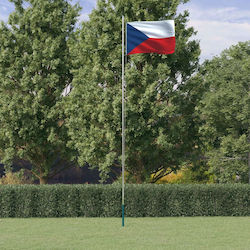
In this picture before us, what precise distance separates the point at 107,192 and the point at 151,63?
6.69 metres

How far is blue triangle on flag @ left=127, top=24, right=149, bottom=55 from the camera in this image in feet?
55.1

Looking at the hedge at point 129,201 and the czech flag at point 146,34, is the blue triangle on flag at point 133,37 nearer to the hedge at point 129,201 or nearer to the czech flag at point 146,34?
the czech flag at point 146,34

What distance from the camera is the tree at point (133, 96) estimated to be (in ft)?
70.5

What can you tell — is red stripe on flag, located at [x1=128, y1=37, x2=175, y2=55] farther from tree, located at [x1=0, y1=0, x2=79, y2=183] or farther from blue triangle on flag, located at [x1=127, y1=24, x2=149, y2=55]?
tree, located at [x1=0, y1=0, x2=79, y2=183]

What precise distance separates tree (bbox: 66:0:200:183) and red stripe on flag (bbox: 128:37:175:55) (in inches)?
165

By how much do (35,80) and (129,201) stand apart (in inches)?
379

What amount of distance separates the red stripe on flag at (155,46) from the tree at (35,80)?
9.66 meters

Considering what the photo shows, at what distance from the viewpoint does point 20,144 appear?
26.6m
